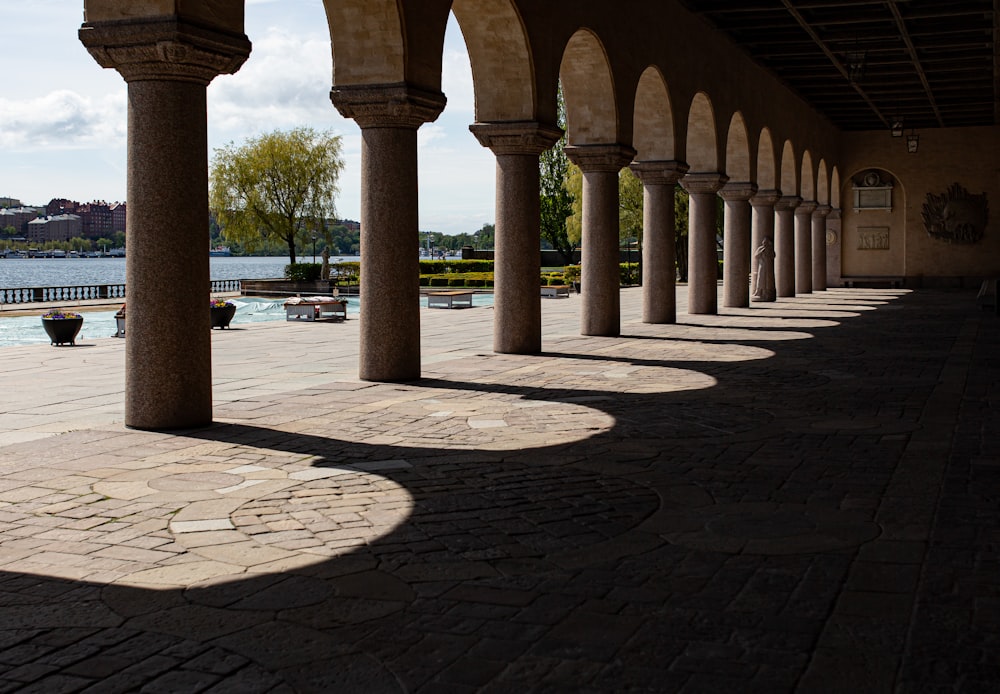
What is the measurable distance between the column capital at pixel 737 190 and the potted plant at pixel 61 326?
616 inches

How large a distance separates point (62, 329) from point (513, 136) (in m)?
8.35

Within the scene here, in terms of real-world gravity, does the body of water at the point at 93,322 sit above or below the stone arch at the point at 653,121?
below

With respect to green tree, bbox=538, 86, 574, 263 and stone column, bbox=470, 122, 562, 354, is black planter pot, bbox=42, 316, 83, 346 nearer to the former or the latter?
stone column, bbox=470, 122, 562, 354

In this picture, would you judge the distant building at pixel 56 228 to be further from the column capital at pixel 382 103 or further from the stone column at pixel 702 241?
the column capital at pixel 382 103

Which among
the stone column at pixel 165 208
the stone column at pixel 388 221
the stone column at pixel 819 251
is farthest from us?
the stone column at pixel 819 251

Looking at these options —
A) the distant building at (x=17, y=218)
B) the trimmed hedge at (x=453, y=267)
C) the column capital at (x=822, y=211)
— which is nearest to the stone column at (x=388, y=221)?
the column capital at (x=822, y=211)

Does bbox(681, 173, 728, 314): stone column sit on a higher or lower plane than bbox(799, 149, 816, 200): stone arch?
lower

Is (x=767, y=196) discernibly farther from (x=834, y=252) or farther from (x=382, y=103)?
(x=382, y=103)

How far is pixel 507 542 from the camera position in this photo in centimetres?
552

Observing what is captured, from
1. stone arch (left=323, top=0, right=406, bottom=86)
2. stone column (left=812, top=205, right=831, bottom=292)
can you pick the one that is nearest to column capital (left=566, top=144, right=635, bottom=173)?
stone arch (left=323, top=0, right=406, bottom=86)

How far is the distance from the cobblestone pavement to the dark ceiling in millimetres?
13143

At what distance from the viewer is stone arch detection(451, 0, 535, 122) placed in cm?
1470

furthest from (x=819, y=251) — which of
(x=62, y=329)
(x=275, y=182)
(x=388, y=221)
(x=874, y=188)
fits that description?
(x=388, y=221)

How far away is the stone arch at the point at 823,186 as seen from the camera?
40.1m
